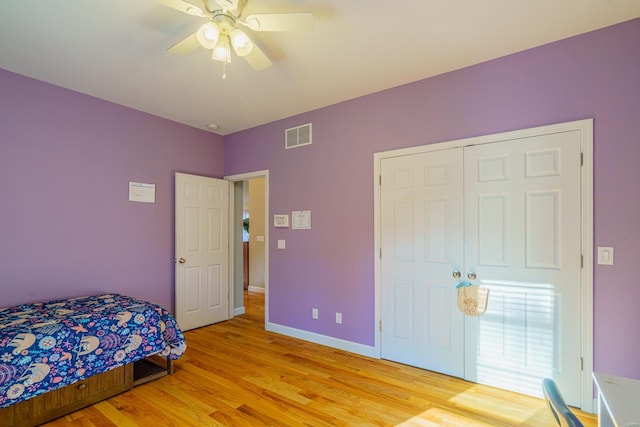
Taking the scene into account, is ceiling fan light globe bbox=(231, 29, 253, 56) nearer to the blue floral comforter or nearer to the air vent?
the air vent

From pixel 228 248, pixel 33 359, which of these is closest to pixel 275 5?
pixel 33 359

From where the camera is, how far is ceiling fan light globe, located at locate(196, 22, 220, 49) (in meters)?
1.90

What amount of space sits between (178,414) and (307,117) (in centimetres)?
314

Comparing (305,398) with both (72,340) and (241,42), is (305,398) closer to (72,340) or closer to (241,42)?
(72,340)

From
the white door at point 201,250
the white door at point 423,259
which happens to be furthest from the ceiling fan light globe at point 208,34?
the white door at point 201,250

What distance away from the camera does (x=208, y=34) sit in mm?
1906

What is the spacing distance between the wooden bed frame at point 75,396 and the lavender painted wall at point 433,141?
172cm

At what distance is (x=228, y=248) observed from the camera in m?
4.59

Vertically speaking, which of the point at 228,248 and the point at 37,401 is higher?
the point at 228,248

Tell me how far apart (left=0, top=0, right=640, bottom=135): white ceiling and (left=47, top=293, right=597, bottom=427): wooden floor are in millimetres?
2724

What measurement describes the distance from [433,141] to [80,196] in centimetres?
356

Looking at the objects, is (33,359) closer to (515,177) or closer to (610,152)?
(515,177)

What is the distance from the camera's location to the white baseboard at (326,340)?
3.24 meters

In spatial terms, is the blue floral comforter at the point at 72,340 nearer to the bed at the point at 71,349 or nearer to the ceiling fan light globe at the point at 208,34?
the bed at the point at 71,349
